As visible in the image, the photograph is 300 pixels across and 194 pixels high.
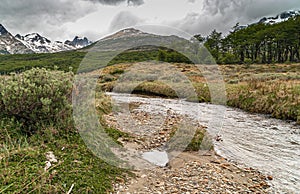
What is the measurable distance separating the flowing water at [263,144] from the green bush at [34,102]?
16.4ft

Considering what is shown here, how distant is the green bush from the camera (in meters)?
6.54

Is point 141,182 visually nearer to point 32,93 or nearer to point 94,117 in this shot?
point 94,117

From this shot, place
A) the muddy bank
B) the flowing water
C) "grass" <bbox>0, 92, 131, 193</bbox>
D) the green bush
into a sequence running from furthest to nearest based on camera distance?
1. the green bush
2. the flowing water
3. the muddy bank
4. "grass" <bbox>0, 92, 131, 193</bbox>

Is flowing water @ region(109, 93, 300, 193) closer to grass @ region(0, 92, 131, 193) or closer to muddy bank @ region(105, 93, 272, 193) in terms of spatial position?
muddy bank @ region(105, 93, 272, 193)

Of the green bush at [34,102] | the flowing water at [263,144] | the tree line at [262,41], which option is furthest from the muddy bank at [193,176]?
the tree line at [262,41]

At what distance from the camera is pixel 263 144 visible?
8.95 m

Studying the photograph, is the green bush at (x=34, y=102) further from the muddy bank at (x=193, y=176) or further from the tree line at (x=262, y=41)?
the tree line at (x=262, y=41)

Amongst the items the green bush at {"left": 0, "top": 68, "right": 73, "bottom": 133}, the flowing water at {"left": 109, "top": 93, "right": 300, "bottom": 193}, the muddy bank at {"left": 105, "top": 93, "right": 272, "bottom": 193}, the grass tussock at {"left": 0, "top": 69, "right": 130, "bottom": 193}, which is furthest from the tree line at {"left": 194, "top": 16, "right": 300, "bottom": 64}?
the grass tussock at {"left": 0, "top": 69, "right": 130, "bottom": 193}

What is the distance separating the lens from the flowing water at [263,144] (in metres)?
6.42

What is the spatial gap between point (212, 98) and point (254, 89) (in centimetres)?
361

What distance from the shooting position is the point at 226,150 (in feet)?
26.9

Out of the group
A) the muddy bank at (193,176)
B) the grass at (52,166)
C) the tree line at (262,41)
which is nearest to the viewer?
the grass at (52,166)

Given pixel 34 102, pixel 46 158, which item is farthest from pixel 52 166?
pixel 34 102

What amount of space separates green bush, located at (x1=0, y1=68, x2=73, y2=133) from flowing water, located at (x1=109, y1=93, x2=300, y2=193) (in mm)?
5002
